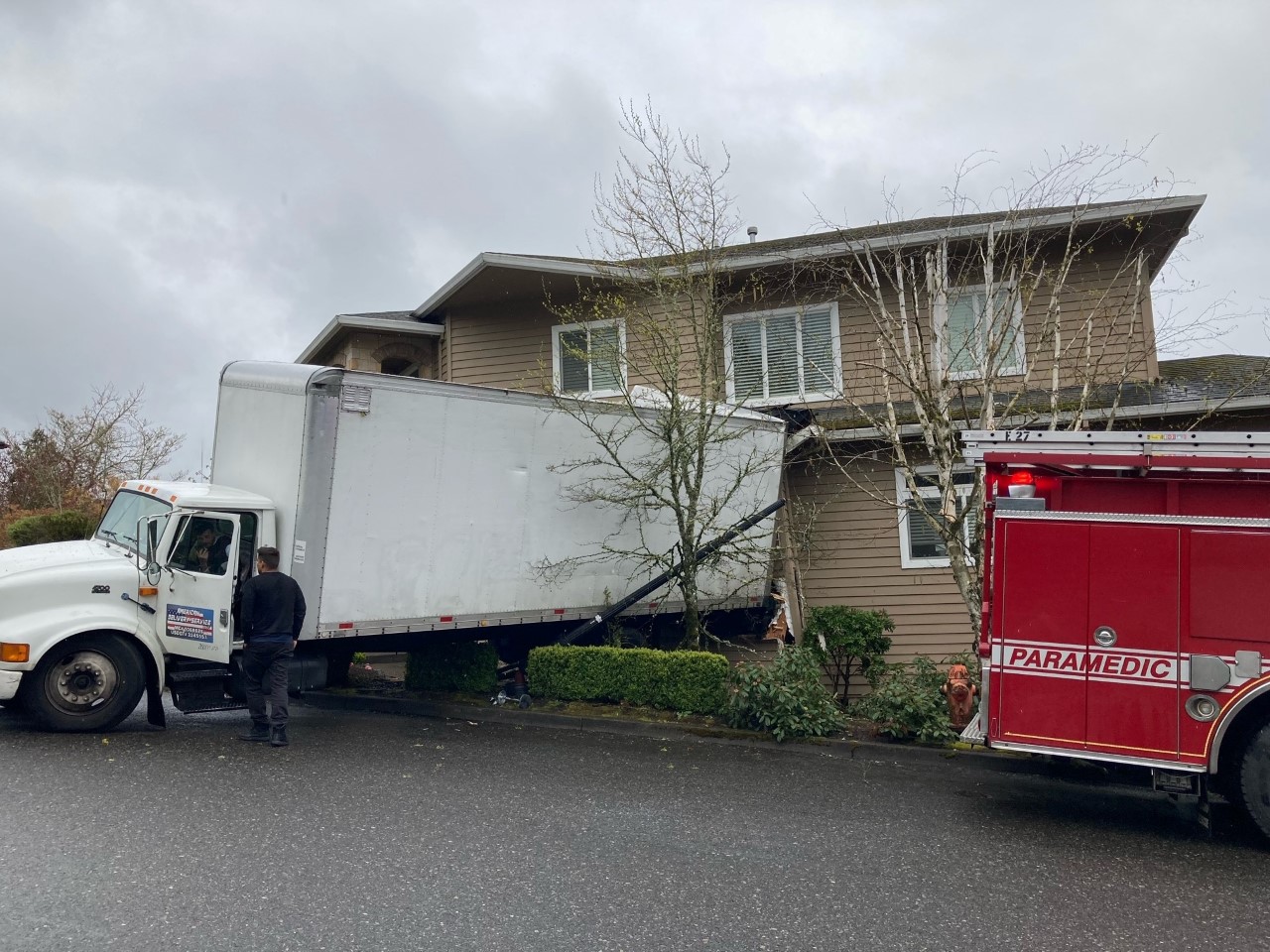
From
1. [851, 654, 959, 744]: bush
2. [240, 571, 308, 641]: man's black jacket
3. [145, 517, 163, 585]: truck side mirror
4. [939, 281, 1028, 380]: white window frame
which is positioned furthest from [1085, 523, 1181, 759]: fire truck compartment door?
[145, 517, 163, 585]: truck side mirror

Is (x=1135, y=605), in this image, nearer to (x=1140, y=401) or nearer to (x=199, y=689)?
(x=1140, y=401)

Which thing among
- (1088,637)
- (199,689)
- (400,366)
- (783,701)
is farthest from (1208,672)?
(400,366)

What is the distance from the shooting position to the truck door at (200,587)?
937 centimetres

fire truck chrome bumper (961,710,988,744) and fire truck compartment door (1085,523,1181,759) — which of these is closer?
fire truck compartment door (1085,523,1181,759)

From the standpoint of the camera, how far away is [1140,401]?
12.9 m

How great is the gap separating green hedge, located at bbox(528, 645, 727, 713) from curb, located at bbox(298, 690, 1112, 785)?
0.38m

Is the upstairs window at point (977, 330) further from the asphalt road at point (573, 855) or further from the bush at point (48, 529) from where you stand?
the bush at point (48, 529)

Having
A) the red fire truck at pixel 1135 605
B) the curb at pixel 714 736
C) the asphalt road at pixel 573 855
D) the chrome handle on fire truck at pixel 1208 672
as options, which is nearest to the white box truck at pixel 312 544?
the asphalt road at pixel 573 855

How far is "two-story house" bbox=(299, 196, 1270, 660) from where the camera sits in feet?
41.5

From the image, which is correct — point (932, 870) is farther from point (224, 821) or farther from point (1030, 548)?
point (224, 821)

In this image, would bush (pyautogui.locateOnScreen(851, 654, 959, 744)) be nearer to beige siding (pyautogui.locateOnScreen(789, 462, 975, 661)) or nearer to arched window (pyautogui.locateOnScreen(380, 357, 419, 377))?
beige siding (pyautogui.locateOnScreen(789, 462, 975, 661))

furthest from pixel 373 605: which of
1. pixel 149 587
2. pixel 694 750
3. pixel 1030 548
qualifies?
pixel 1030 548

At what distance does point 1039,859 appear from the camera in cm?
640

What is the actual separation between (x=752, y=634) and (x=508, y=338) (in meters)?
6.54
